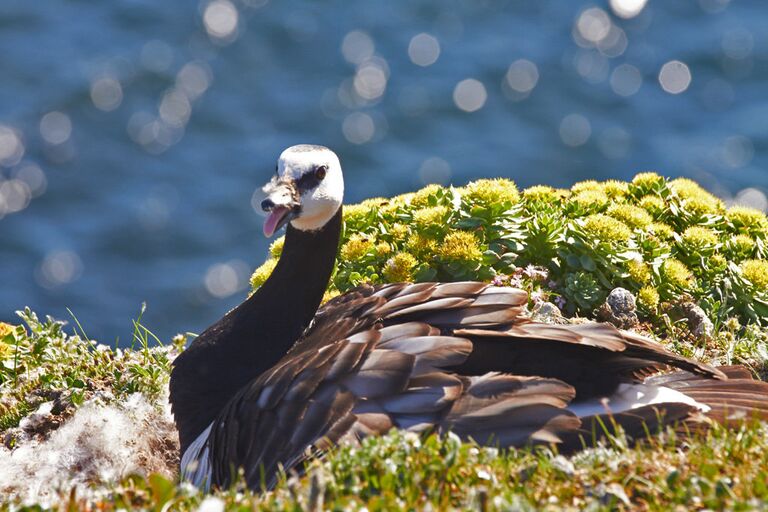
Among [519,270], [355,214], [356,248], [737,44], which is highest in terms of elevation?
[737,44]

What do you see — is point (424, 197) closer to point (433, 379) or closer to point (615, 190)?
point (615, 190)

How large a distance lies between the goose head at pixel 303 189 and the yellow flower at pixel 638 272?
225 cm

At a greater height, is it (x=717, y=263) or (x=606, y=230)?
(x=606, y=230)

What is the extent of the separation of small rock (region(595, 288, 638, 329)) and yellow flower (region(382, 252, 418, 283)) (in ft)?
4.14

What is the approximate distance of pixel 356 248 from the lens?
23.3 ft

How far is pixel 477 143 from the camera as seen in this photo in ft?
53.7

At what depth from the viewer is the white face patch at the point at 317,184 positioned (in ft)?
18.0

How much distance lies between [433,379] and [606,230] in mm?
2532

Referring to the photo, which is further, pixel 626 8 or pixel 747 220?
pixel 626 8

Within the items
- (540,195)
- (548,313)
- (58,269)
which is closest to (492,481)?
(548,313)

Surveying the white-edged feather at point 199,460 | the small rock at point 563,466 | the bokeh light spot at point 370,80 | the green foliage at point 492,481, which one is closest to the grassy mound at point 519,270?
the white-edged feather at point 199,460

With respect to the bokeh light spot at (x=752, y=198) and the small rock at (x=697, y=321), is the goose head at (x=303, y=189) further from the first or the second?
the bokeh light spot at (x=752, y=198)

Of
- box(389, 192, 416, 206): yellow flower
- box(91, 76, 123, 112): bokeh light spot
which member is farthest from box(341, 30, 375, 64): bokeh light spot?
box(389, 192, 416, 206): yellow flower

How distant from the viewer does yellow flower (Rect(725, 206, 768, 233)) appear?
754 centimetres
